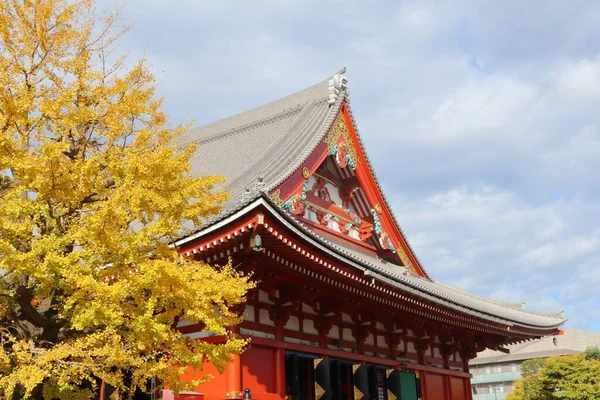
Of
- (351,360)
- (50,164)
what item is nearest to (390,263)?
(351,360)

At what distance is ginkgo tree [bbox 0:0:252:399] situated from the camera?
8.21m

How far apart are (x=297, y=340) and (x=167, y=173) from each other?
6305 mm

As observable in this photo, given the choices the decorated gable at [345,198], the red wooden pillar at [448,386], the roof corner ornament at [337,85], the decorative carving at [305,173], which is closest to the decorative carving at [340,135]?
the decorated gable at [345,198]

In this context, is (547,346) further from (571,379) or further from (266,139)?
(266,139)

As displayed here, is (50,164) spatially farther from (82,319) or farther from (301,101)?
(301,101)

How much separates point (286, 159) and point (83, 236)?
8.04 meters

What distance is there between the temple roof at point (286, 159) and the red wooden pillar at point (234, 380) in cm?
280

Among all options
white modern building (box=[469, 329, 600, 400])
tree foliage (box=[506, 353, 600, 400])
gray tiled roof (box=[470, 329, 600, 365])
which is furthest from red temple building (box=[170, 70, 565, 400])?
white modern building (box=[469, 329, 600, 400])

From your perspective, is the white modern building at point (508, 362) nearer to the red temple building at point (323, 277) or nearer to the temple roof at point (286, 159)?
the temple roof at point (286, 159)

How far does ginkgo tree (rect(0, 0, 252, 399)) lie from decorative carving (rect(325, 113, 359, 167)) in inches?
299

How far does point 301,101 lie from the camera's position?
2152 centimetres

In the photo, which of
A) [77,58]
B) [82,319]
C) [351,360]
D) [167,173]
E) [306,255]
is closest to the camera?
[82,319]

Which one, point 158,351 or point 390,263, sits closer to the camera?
point 158,351

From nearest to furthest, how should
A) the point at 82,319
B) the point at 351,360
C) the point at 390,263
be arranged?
the point at 82,319, the point at 351,360, the point at 390,263
